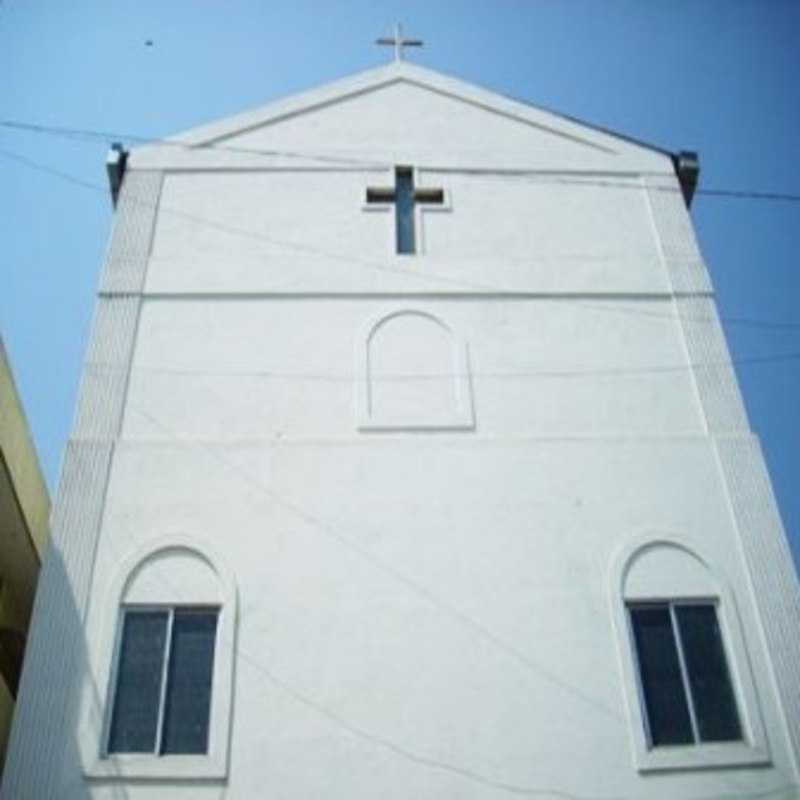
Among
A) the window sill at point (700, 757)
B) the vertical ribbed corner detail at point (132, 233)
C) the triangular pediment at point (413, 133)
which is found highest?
the triangular pediment at point (413, 133)

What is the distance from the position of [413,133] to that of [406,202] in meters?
1.41

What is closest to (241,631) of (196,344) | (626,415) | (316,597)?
(316,597)

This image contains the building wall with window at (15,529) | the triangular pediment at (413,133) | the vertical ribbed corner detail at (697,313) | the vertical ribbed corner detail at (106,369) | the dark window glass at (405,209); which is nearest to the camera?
the vertical ribbed corner detail at (106,369)

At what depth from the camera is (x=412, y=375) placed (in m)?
11.3

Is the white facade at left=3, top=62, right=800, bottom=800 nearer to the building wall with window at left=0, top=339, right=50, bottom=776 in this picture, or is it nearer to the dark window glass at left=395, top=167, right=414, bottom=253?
the dark window glass at left=395, top=167, right=414, bottom=253

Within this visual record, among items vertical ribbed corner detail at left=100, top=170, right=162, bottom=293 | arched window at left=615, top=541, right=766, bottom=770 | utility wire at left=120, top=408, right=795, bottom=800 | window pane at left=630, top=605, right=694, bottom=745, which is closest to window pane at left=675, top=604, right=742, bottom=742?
arched window at left=615, top=541, right=766, bottom=770

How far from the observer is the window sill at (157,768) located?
27.3 feet

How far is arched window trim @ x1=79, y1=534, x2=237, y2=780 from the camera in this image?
8375mm

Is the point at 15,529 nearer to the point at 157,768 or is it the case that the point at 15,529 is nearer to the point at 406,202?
the point at 157,768

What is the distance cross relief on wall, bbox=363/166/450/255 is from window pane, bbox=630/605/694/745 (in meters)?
5.68

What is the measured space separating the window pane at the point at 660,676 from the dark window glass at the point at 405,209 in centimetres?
568

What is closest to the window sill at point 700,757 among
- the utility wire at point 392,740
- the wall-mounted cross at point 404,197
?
the utility wire at point 392,740

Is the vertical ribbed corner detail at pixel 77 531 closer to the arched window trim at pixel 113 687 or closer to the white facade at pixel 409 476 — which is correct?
the white facade at pixel 409 476

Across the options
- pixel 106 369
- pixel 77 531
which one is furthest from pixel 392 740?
pixel 106 369
